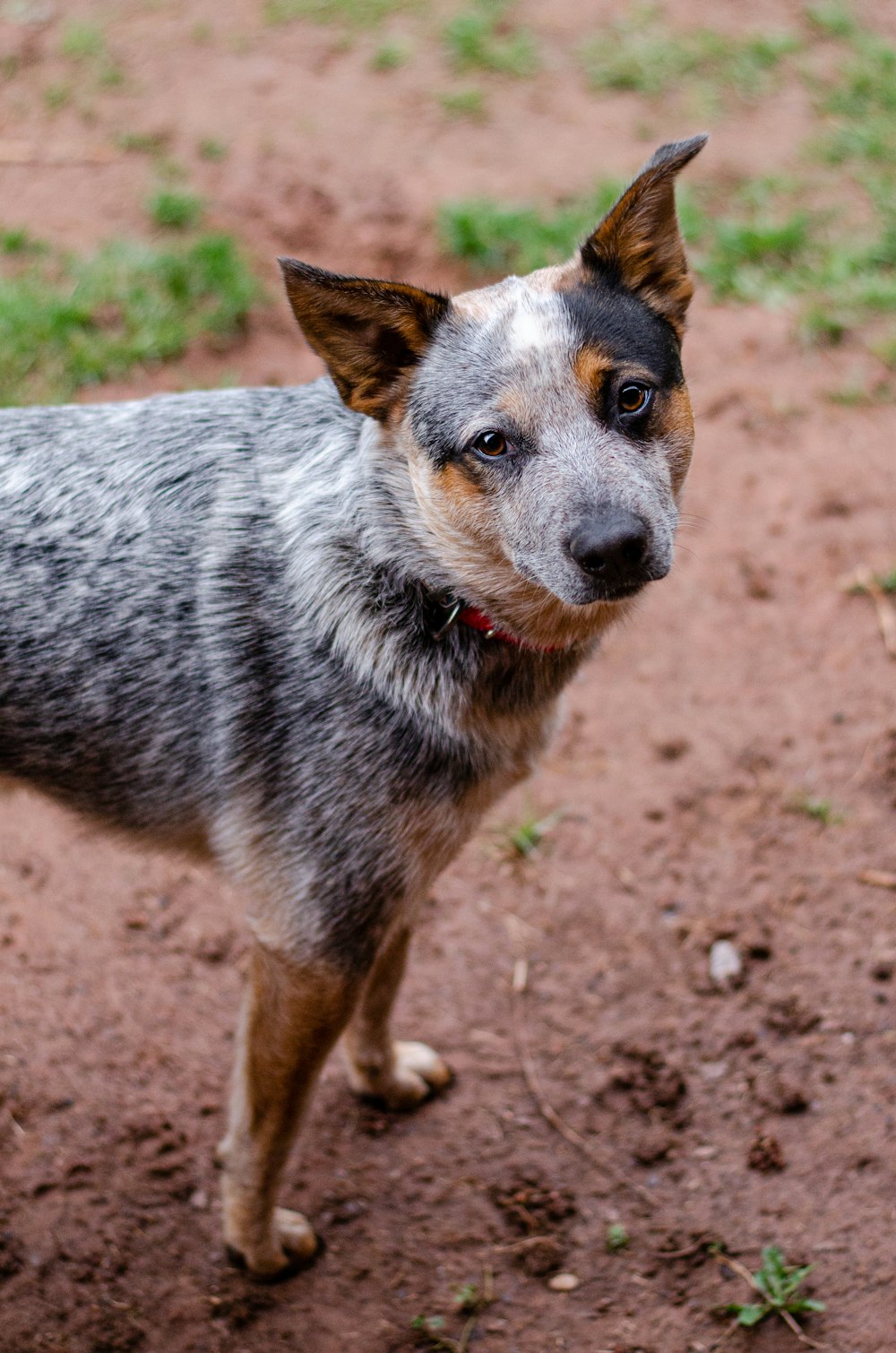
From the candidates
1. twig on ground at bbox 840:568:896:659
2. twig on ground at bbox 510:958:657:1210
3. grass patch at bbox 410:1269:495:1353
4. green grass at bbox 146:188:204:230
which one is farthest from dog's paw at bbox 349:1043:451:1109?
green grass at bbox 146:188:204:230

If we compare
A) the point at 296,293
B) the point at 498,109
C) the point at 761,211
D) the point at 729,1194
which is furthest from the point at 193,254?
the point at 729,1194

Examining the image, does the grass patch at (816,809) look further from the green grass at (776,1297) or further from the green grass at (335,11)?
the green grass at (335,11)

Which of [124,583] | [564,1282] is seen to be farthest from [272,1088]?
[124,583]

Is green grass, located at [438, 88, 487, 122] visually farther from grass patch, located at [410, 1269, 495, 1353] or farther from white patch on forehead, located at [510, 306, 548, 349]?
grass patch, located at [410, 1269, 495, 1353]

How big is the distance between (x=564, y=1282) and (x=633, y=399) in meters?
2.22

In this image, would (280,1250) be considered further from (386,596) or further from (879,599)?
(879,599)

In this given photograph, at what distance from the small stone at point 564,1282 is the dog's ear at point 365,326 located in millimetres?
2216

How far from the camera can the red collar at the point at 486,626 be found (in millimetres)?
2725

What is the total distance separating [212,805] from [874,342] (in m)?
4.21

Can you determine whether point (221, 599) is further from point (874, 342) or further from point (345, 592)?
point (874, 342)

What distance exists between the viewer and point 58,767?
9.45 feet

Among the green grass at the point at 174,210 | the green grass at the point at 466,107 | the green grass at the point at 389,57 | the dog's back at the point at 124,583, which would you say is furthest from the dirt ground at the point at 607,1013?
the green grass at the point at 389,57

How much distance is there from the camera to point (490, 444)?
2.59 meters

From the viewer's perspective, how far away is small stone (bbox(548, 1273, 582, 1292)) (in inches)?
121
